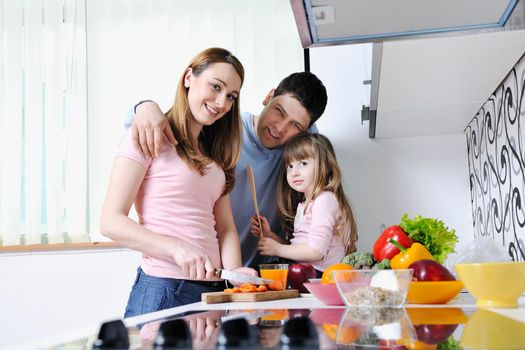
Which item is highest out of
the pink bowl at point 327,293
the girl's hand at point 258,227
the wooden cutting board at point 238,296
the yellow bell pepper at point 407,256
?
the girl's hand at point 258,227

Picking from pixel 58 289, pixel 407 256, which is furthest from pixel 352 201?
pixel 58 289

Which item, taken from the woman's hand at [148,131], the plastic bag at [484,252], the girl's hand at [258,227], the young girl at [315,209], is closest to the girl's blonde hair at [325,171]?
the young girl at [315,209]

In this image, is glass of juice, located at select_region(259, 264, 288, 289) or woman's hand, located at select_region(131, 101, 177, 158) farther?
woman's hand, located at select_region(131, 101, 177, 158)

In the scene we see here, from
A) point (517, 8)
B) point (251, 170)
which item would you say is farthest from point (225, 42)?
point (517, 8)

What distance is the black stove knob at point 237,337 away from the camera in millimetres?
414

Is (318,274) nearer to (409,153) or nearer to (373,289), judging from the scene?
(409,153)

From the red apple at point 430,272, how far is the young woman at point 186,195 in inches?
17.9

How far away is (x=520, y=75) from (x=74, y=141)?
173 cm

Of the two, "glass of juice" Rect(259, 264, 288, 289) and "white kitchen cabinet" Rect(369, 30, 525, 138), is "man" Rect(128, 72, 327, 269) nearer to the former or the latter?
"white kitchen cabinet" Rect(369, 30, 525, 138)

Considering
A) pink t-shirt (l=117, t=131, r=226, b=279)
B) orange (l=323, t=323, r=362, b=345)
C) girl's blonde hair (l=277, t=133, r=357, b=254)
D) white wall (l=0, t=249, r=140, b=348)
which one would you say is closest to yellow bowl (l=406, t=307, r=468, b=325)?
orange (l=323, t=323, r=362, b=345)

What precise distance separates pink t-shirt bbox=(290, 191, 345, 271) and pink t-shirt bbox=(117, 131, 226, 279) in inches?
15.2

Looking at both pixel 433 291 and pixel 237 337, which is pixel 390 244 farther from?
pixel 237 337

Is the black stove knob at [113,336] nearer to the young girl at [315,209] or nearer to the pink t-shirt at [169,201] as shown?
the pink t-shirt at [169,201]

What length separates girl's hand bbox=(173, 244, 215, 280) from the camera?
4.03 ft
